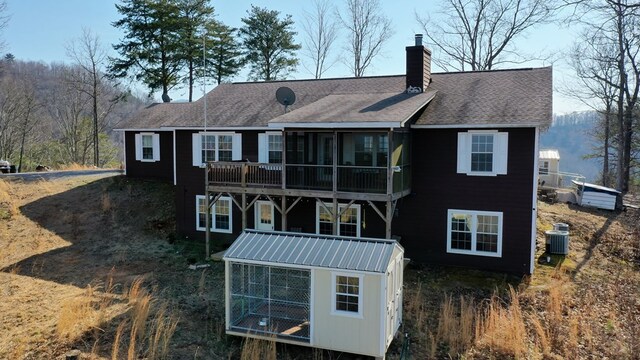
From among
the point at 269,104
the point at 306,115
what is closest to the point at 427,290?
the point at 306,115

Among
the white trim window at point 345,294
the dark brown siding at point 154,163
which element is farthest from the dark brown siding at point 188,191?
the white trim window at point 345,294

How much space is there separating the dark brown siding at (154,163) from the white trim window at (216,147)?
613 centimetres

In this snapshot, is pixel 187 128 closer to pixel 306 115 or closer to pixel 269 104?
pixel 269 104

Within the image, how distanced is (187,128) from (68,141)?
3650 cm

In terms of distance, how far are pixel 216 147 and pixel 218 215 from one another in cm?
299

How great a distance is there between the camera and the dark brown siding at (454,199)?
53.1 feet

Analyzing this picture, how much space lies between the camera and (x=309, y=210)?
19.3 metres

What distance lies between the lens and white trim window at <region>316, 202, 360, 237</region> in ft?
60.8

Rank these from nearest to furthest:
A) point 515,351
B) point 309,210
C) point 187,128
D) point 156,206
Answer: point 515,351
point 309,210
point 187,128
point 156,206

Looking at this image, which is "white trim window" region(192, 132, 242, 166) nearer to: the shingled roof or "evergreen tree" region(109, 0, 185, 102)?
the shingled roof

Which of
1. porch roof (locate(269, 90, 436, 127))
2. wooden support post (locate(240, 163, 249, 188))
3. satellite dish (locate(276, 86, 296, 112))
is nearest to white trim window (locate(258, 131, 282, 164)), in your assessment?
satellite dish (locate(276, 86, 296, 112))

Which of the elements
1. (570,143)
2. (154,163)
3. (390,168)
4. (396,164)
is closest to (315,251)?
(390,168)

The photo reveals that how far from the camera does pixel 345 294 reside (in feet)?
37.3

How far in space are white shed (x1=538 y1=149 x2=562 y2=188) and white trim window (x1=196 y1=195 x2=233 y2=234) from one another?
21.1m
